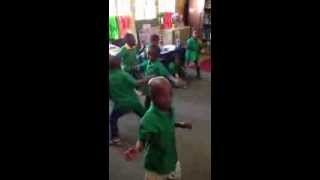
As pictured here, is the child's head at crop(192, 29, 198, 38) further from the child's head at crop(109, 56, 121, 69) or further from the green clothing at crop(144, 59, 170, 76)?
the child's head at crop(109, 56, 121, 69)

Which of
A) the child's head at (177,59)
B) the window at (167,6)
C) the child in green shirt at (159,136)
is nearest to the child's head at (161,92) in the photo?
the child in green shirt at (159,136)

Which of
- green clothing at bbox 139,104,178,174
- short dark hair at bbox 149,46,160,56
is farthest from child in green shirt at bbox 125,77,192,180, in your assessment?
short dark hair at bbox 149,46,160,56

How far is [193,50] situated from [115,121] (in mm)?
298

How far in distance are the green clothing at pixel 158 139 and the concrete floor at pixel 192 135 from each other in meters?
0.02

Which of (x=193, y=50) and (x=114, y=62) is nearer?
(x=114, y=62)

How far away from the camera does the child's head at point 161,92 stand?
39.1 inches

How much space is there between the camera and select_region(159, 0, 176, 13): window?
1.07 m

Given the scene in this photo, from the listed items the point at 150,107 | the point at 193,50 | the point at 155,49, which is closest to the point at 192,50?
the point at 193,50

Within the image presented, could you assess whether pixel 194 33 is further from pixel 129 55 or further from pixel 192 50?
pixel 129 55

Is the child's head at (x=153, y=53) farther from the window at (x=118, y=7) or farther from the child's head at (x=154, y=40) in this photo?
the window at (x=118, y=7)

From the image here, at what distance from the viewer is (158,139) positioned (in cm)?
99

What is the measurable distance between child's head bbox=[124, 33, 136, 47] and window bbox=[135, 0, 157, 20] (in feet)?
0.19
